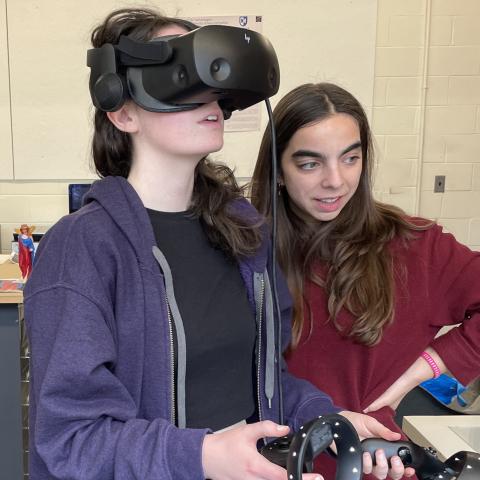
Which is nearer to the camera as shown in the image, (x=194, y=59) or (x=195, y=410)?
(x=194, y=59)

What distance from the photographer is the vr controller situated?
56cm

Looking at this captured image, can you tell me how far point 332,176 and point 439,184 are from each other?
6.79ft

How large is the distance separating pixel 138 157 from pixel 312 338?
21.5 inches

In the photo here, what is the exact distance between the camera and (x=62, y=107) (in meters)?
2.89

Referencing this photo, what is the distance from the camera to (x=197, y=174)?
99 centimetres

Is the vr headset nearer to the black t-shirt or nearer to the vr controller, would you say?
the black t-shirt

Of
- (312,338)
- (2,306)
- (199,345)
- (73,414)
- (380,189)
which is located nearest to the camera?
(73,414)

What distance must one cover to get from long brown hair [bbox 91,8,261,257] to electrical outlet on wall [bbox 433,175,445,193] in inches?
89.2

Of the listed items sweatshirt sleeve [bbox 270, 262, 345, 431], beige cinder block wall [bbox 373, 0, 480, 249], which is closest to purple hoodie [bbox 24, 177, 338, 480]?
sweatshirt sleeve [bbox 270, 262, 345, 431]

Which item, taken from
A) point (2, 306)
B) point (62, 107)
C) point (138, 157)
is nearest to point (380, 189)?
point (62, 107)

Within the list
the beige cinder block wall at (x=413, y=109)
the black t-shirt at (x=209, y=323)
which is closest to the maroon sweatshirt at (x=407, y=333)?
the black t-shirt at (x=209, y=323)

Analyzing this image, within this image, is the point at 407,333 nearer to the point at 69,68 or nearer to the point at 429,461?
the point at 429,461

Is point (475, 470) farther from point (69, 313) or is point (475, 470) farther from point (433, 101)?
point (433, 101)

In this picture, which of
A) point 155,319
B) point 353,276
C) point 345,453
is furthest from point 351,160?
point 345,453
